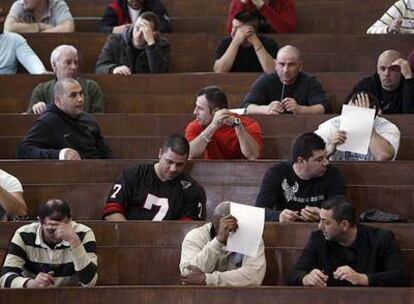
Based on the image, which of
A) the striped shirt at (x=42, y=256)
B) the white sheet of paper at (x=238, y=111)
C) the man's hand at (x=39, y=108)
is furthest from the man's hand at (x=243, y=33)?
the striped shirt at (x=42, y=256)

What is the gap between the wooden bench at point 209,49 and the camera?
9164mm

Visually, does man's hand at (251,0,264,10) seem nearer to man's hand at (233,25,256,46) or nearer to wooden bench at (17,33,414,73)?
wooden bench at (17,33,414,73)

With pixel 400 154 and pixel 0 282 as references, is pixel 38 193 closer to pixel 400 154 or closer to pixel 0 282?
pixel 0 282

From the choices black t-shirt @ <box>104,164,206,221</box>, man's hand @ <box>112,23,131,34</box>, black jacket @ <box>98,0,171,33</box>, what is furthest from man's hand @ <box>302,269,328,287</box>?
black jacket @ <box>98,0,171,33</box>

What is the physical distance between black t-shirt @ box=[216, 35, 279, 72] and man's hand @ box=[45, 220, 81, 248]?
282 centimetres

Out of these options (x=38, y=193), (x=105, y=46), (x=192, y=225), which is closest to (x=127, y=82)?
(x=105, y=46)

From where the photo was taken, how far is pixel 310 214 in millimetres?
A: 6902

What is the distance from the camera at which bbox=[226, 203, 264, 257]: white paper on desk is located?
21.5ft

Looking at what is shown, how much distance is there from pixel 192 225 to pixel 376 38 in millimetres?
2851

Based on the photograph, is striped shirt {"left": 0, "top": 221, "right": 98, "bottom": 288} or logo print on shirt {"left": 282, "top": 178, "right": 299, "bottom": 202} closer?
striped shirt {"left": 0, "top": 221, "right": 98, "bottom": 288}

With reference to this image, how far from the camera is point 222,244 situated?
659 cm

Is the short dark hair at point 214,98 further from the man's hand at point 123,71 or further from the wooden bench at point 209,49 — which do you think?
the wooden bench at point 209,49

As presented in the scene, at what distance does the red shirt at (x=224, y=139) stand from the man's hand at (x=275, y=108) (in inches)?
13.1

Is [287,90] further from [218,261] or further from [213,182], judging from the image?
[218,261]
